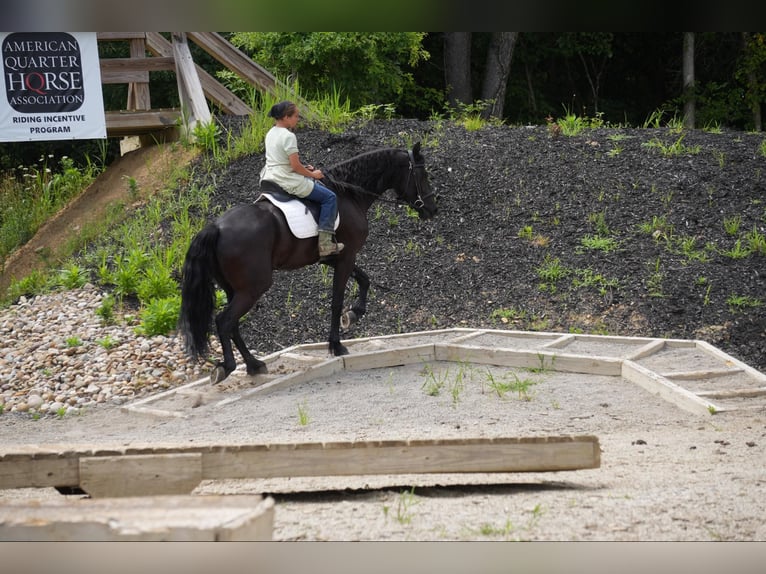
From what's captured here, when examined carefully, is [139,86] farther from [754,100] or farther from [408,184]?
[754,100]

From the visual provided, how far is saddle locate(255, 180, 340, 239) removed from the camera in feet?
24.6

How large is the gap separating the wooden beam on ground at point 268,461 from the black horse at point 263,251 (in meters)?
2.95

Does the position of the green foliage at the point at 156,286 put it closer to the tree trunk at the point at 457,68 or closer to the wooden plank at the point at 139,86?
the wooden plank at the point at 139,86

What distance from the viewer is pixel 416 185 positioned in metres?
8.24

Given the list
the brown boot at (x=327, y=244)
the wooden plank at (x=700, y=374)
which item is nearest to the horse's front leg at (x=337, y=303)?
the brown boot at (x=327, y=244)

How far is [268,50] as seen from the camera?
550 inches

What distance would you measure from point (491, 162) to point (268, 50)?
4.33m

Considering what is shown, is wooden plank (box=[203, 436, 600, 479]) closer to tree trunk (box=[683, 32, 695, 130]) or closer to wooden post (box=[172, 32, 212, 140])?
wooden post (box=[172, 32, 212, 140])

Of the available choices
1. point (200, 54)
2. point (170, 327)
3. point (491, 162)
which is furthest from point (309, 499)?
point (200, 54)

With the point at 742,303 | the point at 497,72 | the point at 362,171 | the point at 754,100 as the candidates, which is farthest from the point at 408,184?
the point at 754,100

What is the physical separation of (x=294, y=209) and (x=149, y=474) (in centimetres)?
383

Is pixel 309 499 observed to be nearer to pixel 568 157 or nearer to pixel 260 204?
pixel 260 204

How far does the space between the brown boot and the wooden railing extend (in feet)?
16.1

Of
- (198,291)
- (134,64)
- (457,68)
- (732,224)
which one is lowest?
(198,291)
